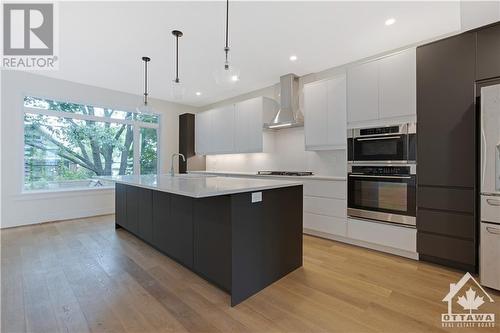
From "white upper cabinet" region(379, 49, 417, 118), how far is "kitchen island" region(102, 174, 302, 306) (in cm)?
161

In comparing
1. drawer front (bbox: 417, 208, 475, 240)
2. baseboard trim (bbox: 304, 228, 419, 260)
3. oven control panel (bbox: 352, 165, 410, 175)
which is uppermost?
oven control panel (bbox: 352, 165, 410, 175)

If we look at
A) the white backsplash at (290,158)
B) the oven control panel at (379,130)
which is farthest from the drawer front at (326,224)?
the oven control panel at (379,130)

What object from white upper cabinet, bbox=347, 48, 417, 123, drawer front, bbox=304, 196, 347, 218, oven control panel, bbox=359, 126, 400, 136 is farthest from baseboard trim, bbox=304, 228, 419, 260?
white upper cabinet, bbox=347, 48, 417, 123

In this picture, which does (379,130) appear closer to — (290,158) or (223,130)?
(290,158)

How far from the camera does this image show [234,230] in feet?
5.93

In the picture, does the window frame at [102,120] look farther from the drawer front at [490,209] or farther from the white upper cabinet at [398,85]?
the drawer front at [490,209]

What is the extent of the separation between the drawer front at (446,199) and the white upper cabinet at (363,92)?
109cm

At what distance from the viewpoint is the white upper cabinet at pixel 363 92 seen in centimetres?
299

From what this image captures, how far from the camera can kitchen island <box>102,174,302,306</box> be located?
1827mm

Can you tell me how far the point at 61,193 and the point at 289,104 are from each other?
472 centimetres

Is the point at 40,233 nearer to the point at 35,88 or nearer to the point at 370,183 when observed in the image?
the point at 35,88

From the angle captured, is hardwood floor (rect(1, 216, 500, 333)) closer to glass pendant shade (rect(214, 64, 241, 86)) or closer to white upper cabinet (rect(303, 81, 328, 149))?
white upper cabinet (rect(303, 81, 328, 149))

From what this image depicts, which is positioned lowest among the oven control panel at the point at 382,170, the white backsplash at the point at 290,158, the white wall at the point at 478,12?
the oven control panel at the point at 382,170

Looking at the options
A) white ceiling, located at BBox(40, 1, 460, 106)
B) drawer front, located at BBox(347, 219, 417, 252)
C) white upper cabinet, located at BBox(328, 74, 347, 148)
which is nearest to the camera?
white ceiling, located at BBox(40, 1, 460, 106)
